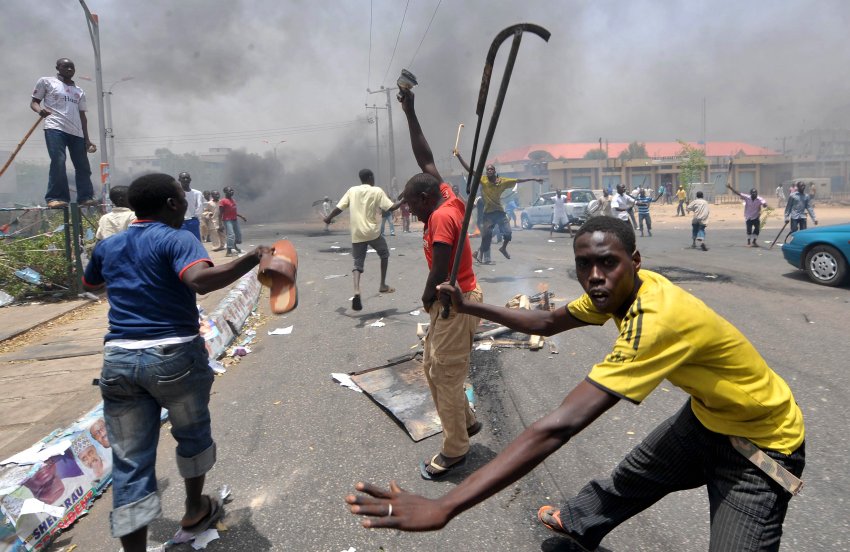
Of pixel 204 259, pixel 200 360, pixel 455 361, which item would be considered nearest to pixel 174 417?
pixel 200 360

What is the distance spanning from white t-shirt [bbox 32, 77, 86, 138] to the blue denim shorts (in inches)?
235

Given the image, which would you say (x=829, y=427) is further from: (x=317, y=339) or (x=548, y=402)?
(x=317, y=339)

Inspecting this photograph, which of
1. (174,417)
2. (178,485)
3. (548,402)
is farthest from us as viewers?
(548,402)

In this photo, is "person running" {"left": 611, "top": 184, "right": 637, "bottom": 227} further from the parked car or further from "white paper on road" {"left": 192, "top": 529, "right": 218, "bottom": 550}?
"white paper on road" {"left": 192, "top": 529, "right": 218, "bottom": 550}

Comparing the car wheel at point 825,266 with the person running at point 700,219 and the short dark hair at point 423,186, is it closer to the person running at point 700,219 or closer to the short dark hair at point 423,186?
the person running at point 700,219

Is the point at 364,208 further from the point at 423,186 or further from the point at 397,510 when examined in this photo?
the point at 397,510

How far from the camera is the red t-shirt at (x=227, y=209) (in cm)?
1232

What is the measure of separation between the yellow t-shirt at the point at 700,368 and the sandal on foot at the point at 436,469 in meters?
1.49

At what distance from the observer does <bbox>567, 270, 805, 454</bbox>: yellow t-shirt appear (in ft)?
4.60

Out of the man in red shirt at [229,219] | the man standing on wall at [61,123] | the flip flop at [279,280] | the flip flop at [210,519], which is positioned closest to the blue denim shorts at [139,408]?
the flip flop at [210,519]

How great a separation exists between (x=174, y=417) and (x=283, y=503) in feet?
2.68

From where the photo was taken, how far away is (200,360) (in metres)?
2.30

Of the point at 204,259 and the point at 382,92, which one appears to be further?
the point at 382,92

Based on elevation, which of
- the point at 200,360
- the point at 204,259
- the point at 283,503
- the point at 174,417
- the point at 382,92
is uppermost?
the point at 382,92
